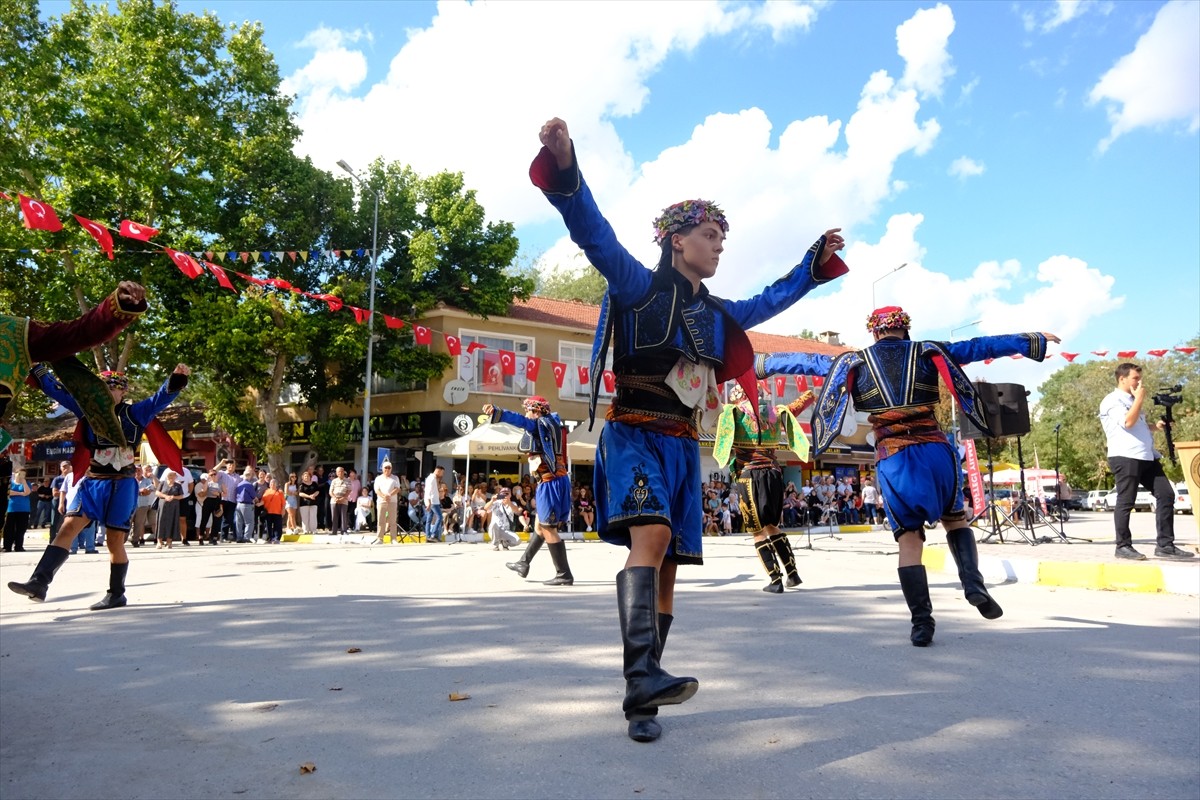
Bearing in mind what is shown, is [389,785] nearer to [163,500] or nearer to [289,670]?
[289,670]

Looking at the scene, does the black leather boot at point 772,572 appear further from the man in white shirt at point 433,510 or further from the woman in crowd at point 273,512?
the woman in crowd at point 273,512

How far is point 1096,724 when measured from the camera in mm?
3332

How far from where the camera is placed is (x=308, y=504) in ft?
77.6

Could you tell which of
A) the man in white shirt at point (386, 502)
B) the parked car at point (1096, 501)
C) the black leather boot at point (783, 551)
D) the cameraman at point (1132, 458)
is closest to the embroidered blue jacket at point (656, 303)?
the black leather boot at point (783, 551)

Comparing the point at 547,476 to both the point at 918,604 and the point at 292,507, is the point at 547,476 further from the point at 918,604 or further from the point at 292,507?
the point at 292,507

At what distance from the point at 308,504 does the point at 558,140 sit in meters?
22.0

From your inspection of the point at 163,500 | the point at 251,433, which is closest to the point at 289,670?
the point at 163,500

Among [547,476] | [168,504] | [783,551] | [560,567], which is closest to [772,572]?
[783,551]

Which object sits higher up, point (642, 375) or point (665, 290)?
point (665, 290)

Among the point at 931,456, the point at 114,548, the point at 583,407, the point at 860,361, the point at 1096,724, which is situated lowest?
the point at 1096,724

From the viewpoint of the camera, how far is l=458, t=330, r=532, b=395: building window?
31891mm

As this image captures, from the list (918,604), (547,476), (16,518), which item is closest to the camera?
(918,604)

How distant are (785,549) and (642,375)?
4598 mm

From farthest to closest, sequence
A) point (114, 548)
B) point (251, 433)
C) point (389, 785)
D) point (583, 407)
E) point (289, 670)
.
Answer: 1. point (583, 407)
2. point (251, 433)
3. point (114, 548)
4. point (289, 670)
5. point (389, 785)
